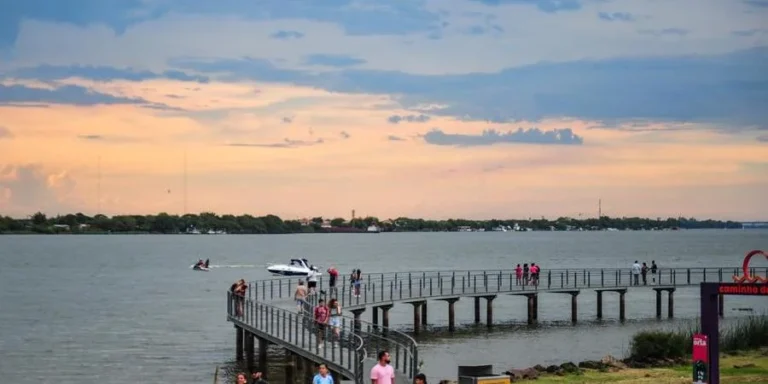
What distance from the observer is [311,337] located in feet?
120

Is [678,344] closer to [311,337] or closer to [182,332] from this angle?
[311,337]

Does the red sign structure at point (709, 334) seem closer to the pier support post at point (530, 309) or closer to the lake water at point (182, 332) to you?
the lake water at point (182, 332)

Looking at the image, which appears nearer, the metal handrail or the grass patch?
the metal handrail

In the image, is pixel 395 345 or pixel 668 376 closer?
pixel 395 345

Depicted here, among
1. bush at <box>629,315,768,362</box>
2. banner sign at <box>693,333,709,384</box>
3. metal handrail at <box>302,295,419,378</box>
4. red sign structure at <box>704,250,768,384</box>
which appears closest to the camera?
red sign structure at <box>704,250,768,384</box>

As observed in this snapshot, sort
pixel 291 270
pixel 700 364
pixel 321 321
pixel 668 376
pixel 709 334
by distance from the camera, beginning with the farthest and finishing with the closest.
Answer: pixel 291 270
pixel 321 321
pixel 668 376
pixel 700 364
pixel 709 334

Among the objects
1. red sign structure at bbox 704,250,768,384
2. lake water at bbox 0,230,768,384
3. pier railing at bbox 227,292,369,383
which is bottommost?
lake water at bbox 0,230,768,384

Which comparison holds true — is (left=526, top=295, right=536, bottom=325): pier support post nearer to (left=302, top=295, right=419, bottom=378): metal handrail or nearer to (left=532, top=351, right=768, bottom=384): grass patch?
(left=302, top=295, right=419, bottom=378): metal handrail

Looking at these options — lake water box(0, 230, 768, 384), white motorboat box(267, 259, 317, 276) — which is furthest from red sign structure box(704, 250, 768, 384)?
white motorboat box(267, 259, 317, 276)

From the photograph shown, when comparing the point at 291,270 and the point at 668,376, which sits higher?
the point at 291,270

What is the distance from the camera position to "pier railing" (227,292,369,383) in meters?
31.2

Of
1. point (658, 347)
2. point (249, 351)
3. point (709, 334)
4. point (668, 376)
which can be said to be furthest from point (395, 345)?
point (249, 351)

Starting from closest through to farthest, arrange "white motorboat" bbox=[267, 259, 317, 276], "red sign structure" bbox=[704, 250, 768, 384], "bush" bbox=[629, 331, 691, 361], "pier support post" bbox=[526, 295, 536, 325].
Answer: "red sign structure" bbox=[704, 250, 768, 384]
"bush" bbox=[629, 331, 691, 361]
"pier support post" bbox=[526, 295, 536, 325]
"white motorboat" bbox=[267, 259, 317, 276]

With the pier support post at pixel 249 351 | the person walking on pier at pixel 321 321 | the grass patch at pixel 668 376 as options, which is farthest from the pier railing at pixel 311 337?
the grass patch at pixel 668 376
